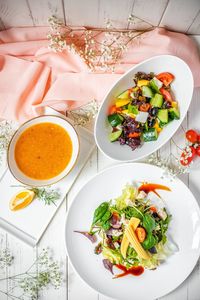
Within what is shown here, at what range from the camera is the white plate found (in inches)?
75.5

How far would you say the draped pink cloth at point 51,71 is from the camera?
186 cm

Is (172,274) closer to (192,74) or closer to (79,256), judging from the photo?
(79,256)

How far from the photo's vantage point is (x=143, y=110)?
1832mm

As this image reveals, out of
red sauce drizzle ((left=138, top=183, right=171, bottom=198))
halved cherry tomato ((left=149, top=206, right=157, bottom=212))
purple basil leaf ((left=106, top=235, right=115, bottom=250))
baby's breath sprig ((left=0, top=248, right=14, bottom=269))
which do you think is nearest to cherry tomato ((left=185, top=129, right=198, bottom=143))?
red sauce drizzle ((left=138, top=183, right=171, bottom=198))

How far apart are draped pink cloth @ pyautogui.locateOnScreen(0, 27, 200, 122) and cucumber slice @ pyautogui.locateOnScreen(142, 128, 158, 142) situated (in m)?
0.27

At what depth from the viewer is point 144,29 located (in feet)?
6.09

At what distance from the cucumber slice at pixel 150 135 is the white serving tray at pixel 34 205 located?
0.26 m

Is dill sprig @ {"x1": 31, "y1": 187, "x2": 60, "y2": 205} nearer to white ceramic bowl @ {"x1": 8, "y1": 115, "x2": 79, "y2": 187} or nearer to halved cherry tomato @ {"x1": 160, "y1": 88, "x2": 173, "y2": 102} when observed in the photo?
white ceramic bowl @ {"x1": 8, "y1": 115, "x2": 79, "y2": 187}

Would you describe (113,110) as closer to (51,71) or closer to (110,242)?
(51,71)

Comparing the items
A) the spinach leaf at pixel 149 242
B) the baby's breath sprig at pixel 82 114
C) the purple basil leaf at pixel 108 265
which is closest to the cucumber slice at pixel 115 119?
the baby's breath sprig at pixel 82 114

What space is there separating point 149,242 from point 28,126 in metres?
0.77

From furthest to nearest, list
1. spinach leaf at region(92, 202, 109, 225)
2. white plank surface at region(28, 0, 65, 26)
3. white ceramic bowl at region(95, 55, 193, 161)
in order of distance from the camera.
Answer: spinach leaf at region(92, 202, 109, 225)
white ceramic bowl at region(95, 55, 193, 161)
white plank surface at region(28, 0, 65, 26)

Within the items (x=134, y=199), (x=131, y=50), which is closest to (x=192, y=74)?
(x=131, y=50)

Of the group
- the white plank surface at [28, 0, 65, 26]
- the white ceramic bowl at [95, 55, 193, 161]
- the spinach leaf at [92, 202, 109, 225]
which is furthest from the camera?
the spinach leaf at [92, 202, 109, 225]
